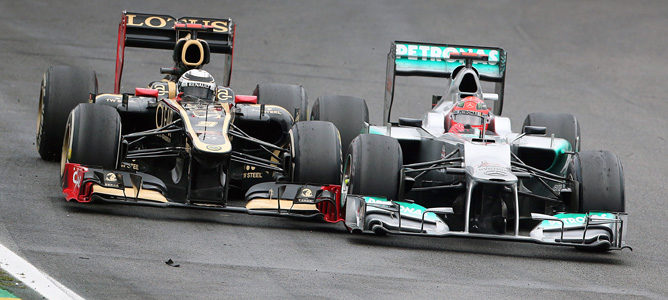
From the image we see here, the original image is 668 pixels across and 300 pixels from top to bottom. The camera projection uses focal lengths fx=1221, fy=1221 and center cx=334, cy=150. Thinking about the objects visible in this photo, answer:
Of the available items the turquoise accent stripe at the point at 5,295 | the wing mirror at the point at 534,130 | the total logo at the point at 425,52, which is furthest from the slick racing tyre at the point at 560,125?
the turquoise accent stripe at the point at 5,295

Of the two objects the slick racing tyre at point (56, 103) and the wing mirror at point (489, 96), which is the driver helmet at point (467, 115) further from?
the slick racing tyre at point (56, 103)

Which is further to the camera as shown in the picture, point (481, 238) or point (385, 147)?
point (385, 147)

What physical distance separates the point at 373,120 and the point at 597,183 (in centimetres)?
946

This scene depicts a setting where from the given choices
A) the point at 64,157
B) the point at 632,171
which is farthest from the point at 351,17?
the point at 64,157

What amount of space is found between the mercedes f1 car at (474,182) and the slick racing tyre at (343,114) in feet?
4.45

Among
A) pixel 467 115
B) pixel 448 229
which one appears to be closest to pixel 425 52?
pixel 467 115

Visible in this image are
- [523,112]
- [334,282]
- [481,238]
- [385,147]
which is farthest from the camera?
[523,112]

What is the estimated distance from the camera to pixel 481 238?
1283cm

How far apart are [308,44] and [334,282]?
1844 centimetres

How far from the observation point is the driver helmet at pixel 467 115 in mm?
15062

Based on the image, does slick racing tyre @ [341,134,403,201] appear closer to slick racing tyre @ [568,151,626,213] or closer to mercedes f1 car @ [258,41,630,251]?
mercedes f1 car @ [258,41,630,251]

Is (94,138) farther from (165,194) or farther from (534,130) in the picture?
(534,130)

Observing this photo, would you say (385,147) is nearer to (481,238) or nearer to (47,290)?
(481,238)

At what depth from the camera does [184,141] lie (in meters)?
14.2
